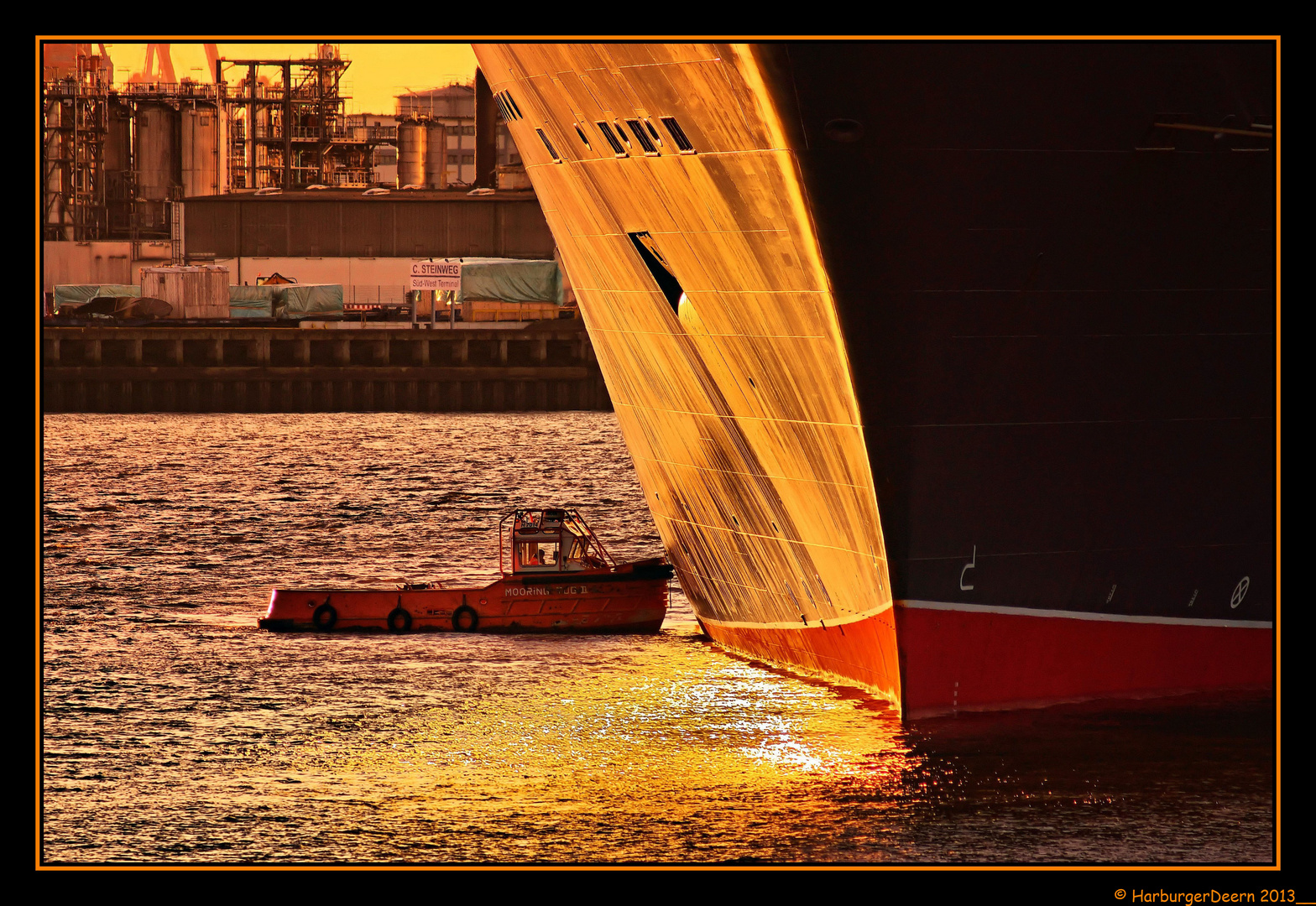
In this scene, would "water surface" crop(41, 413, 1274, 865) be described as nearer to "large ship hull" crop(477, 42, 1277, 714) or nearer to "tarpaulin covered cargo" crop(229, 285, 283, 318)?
"large ship hull" crop(477, 42, 1277, 714)

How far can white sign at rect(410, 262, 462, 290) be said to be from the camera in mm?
68562

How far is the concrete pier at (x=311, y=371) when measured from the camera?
6519 cm

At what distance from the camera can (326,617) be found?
24.6m

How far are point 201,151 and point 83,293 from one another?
491 inches

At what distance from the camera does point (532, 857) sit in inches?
532

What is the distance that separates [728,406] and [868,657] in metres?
2.74

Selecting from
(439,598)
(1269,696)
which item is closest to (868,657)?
(1269,696)

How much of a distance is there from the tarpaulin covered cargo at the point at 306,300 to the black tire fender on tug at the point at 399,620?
47936 mm

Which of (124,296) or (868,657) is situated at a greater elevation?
(124,296)

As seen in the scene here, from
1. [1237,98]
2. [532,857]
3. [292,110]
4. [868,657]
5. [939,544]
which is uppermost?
[292,110]

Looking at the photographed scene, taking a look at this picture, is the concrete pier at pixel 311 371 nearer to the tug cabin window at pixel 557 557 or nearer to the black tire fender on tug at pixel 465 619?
the tug cabin window at pixel 557 557

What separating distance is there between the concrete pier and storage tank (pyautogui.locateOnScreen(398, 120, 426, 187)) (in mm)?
26199

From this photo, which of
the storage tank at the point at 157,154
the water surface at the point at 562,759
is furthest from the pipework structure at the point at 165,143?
the water surface at the point at 562,759

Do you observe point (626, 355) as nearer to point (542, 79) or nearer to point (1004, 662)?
point (542, 79)
